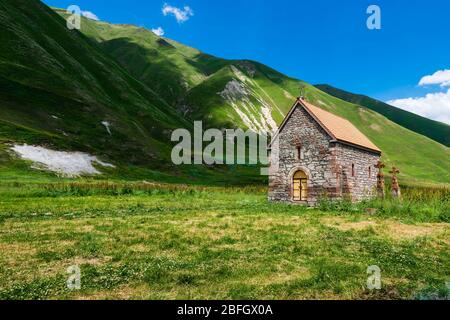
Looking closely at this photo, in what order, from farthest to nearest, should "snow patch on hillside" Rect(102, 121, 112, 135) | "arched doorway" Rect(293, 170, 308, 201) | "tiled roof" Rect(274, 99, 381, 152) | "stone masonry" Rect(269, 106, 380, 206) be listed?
"snow patch on hillside" Rect(102, 121, 112, 135) < "arched doorway" Rect(293, 170, 308, 201) < "tiled roof" Rect(274, 99, 381, 152) < "stone masonry" Rect(269, 106, 380, 206)

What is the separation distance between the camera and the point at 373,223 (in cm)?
2230

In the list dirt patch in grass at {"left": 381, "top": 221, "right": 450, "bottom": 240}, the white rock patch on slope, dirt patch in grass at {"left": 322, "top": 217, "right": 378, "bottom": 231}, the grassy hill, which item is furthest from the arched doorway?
the white rock patch on slope

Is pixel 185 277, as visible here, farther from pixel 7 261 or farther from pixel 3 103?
pixel 3 103

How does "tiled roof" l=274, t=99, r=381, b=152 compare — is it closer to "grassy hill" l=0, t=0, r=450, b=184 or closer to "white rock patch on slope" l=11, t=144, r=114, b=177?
"grassy hill" l=0, t=0, r=450, b=184

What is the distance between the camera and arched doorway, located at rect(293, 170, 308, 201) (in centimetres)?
3550

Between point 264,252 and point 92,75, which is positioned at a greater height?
point 92,75

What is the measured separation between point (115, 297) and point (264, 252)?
656 centimetres

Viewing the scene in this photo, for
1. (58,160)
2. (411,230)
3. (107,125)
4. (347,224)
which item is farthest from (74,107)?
(411,230)

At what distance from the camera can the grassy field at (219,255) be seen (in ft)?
31.6

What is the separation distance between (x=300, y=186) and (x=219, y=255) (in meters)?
23.7

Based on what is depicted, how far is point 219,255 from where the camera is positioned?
13.5m

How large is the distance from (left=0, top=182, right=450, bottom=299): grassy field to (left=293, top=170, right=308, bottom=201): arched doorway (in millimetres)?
10596

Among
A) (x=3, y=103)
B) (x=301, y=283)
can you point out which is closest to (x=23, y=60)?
(x=3, y=103)

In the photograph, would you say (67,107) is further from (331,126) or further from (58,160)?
(331,126)
